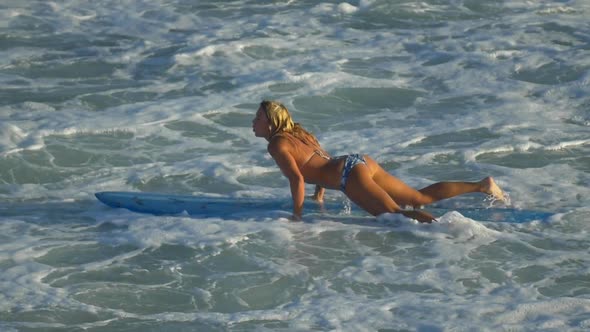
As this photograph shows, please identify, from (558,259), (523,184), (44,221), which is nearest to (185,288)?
(44,221)

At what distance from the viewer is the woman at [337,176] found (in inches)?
303

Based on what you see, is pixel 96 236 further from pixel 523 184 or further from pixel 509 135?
pixel 509 135

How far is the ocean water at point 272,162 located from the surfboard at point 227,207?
73mm

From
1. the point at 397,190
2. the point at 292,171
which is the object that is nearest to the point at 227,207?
the point at 292,171

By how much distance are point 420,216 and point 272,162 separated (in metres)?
2.08

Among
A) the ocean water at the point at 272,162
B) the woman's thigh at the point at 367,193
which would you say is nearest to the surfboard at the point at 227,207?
the ocean water at the point at 272,162

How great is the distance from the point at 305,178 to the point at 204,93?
3873mm

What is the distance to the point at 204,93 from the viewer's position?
1151 centimetres

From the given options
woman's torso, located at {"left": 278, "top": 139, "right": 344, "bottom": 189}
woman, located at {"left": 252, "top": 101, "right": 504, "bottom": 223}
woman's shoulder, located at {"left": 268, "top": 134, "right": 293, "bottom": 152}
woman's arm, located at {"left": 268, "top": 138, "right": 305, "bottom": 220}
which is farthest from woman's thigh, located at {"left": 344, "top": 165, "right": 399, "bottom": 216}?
woman's shoulder, located at {"left": 268, "top": 134, "right": 293, "bottom": 152}

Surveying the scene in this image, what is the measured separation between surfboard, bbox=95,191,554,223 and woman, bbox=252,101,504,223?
164 mm

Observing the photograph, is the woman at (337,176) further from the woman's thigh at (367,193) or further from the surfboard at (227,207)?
the surfboard at (227,207)

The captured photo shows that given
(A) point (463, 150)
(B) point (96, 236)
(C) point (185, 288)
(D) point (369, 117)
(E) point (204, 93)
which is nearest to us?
(C) point (185, 288)

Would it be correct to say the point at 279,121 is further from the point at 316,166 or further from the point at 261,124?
the point at 316,166

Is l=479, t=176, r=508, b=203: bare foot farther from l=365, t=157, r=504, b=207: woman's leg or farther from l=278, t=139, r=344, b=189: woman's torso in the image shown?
l=278, t=139, r=344, b=189: woman's torso
